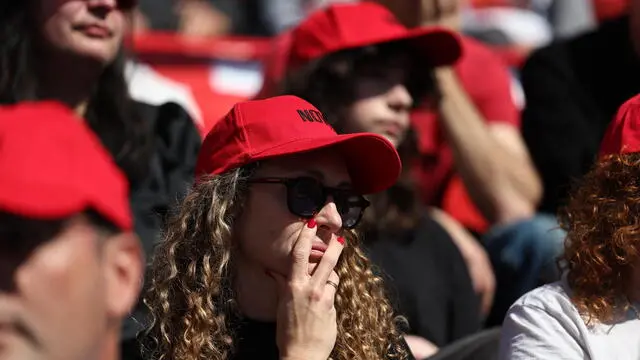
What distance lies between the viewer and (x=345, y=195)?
2949mm

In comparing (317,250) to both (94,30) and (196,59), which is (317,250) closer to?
(94,30)

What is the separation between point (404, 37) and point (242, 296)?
5.48 feet

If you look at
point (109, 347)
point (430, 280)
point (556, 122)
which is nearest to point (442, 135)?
point (556, 122)

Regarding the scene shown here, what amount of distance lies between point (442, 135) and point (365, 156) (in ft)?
6.67

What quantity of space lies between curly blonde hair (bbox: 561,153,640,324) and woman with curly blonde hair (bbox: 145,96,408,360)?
1.75 feet

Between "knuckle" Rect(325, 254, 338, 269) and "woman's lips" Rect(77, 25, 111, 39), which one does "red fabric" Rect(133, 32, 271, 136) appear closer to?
"woman's lips" Rect(77, 25, 111, 39)

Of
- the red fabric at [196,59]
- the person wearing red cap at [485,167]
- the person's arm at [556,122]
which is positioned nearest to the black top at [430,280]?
the person wearing red cap at [485,167]

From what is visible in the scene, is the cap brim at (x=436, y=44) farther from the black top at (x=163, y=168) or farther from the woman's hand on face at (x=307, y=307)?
the woman's hand on face at (x=307, y=307)

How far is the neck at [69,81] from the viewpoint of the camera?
3996 mm

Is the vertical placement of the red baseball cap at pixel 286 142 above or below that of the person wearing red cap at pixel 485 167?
above

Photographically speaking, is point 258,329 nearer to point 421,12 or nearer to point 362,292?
point 362,292

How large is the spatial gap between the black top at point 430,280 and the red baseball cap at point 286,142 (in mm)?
970

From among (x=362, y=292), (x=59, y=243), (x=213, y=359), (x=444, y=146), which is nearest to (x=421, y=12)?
(x=444, y=146)

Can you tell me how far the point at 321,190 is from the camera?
289cm
